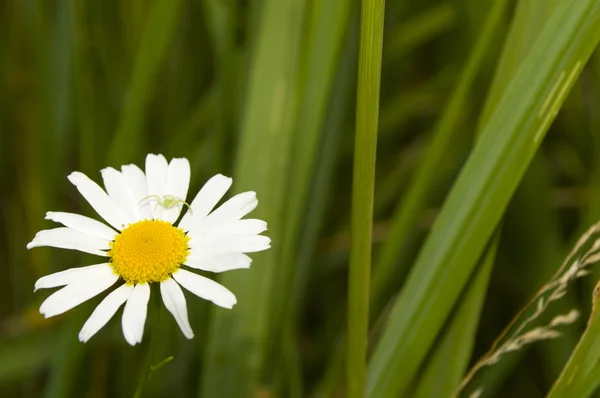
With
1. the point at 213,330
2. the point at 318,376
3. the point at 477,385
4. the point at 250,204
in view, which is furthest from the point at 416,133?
the point at 250,204

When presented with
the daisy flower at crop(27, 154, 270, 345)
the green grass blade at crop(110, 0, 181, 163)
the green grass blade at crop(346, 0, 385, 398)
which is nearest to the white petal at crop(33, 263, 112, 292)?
the daisy flower at crop(27, 154, 270, 345)

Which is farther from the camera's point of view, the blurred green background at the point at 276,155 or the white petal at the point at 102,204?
the blurred green background at the point at 276,155

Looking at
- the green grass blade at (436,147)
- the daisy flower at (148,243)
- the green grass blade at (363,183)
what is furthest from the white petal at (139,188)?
the green grass blade at (436,147)

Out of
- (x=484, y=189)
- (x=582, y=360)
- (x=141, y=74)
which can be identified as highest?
(x=141, y=74)

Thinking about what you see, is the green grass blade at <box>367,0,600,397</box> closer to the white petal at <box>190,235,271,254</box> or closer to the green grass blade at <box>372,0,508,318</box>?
the green grass blade at <box>372,0,508,318</box>

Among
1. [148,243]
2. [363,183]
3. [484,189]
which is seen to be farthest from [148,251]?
[484,189]

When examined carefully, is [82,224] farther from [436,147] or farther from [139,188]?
[436,147]

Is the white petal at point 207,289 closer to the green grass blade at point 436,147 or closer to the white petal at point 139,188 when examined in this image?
the white petal at point 139,188

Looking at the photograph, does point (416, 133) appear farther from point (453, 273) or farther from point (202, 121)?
point (453, 273)
